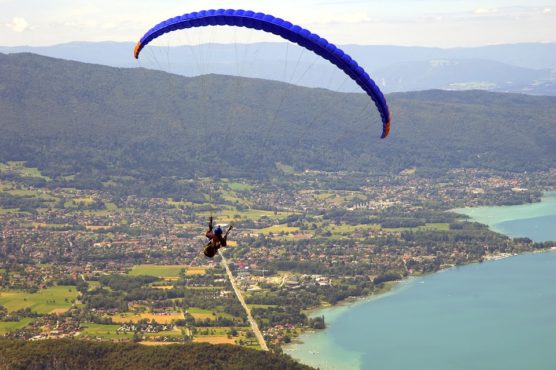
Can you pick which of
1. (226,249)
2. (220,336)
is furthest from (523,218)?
(220,336)

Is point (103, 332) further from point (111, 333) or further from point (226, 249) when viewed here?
point (226, 249)

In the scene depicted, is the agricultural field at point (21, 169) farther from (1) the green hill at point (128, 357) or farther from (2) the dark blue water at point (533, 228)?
(1) the green hill at point (128, 357)

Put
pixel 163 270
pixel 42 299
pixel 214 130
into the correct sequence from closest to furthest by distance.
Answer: pixel 42 299
pixel 163 270
pixel 214 130

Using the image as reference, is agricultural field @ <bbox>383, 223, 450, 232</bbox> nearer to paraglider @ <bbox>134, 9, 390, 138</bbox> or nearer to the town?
the town

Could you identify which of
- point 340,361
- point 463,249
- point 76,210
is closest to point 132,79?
point 76,210

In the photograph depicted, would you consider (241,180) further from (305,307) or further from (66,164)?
(305,307)

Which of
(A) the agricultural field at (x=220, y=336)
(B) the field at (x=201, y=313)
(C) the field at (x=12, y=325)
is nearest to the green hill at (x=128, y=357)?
(A) the agricultural field at (x=220, y=336)

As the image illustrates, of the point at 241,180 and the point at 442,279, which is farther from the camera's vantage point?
the point at 241,180
